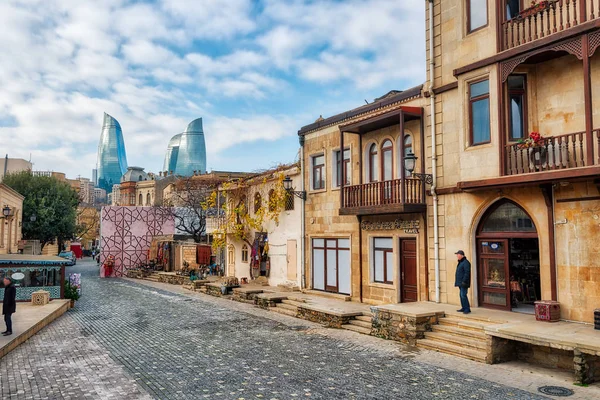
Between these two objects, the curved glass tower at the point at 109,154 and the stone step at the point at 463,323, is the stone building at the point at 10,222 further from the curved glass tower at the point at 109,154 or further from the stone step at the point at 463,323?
the curved glass tower at the point at 109,154

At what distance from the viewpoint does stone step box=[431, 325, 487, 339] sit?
1101 centimetres

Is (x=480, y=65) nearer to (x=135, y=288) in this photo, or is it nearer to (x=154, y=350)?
(x=154, y=350)

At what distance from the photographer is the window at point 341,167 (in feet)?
59.4

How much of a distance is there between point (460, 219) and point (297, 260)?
8.78 metres

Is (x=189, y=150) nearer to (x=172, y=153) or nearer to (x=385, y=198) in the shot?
(x=172, y=153)

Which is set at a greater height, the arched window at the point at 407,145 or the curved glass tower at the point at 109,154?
the curved glass tower at the point at 109,154

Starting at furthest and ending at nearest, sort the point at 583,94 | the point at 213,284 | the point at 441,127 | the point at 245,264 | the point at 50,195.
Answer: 1. the point at 50,195
2. the point at 245,264
3. the point at 213,284
4. the point at 441,127
5. the point at 583,94

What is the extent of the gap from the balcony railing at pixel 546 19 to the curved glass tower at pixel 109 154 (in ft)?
559

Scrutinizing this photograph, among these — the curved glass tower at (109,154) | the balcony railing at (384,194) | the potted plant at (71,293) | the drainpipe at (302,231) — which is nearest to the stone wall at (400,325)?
the balcony railing at (384,194)

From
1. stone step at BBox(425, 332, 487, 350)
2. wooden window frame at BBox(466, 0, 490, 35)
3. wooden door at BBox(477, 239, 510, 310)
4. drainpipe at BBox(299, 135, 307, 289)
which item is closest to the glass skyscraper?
drainpipe at BBox(299, 135, 307, 289)

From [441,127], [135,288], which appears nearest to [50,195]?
[135,288]

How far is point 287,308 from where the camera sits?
17547mm

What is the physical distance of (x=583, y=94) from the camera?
11.1 m

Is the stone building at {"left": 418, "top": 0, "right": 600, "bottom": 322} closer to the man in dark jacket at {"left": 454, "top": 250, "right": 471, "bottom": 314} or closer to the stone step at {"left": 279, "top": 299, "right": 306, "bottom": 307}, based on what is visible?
the man in dark jacket at {"left": 454, "top": 250, "right": 471, "bottom": 314}
